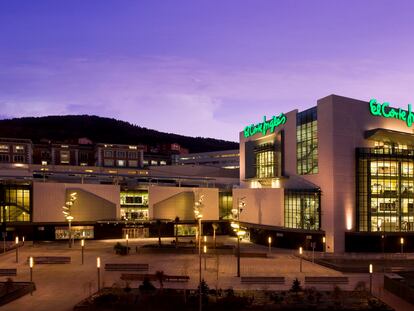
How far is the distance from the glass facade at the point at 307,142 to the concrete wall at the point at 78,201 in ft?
106

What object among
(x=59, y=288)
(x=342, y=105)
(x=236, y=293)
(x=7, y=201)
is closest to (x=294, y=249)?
(x=342, y=105)

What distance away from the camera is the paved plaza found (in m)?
35.1

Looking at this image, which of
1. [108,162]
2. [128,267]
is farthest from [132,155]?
[128,267]

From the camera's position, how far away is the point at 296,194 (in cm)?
6975

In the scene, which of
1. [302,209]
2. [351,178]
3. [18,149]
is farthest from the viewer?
[18,149]

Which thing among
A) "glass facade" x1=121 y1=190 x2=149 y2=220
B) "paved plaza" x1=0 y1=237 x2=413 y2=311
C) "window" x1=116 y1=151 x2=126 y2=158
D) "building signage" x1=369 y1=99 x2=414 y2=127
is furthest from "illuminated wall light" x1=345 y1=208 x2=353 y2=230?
"window" x1=116 y1=151 x2=126 y2=158

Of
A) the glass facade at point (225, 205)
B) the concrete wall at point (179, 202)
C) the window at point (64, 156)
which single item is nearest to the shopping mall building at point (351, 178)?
the concrete wall at point (179, 202)

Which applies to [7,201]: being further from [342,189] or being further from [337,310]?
[337,310]

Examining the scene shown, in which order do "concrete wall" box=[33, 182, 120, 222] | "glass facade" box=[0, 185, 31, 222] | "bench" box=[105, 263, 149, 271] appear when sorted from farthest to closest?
1. "concrete wall" box=[33, 182, 120, 222]
2. "glass facade" box=[0, 185, 31, 222]
3. "bench" box=[105, 263, 149, 271]

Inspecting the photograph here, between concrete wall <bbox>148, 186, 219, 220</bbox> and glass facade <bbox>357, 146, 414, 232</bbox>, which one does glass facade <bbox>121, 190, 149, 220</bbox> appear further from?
glass facade <bbox>357, 146, 414, 232</bbox>

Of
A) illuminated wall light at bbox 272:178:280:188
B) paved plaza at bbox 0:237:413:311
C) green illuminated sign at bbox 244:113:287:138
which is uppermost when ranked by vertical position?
green illuminated sign at bbox 244:113:287:138

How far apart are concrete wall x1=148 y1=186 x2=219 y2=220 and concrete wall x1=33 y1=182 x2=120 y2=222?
21.9ft

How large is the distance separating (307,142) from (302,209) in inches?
403

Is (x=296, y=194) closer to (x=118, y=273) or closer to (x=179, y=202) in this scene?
(x=179, y=202)
